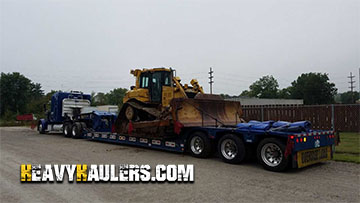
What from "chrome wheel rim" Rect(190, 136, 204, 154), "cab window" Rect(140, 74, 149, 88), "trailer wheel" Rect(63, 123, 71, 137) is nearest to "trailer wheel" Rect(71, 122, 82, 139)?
"trailer wheel" Rect(63, 123, 71, 137)

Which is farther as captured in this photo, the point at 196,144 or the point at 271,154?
the point at 196,144

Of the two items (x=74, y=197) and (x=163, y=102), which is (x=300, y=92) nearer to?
(x=163, y=102)

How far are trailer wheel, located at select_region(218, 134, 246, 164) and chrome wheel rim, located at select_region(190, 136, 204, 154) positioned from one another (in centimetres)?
82

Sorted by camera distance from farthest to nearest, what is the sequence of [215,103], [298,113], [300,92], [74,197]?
[300,92]
[298,113]
[215,103]
[74,197]

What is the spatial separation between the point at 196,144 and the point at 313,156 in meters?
3.65

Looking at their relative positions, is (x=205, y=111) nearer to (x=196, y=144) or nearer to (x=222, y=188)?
(x=196, y=144)

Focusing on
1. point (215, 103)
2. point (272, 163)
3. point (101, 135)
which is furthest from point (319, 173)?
point (101, 135)

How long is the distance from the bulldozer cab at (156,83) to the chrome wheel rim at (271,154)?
5395 mm

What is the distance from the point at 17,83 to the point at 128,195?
85446 millimetres

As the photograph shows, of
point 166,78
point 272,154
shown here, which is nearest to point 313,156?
point 272,154

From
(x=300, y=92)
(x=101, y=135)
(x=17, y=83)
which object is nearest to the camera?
(x=101, y=135)

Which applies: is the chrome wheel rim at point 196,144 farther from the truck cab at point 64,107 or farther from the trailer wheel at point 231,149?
the truck cab at point 64,107

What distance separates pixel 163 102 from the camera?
11906 mm

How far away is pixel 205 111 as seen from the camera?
35.0ft
